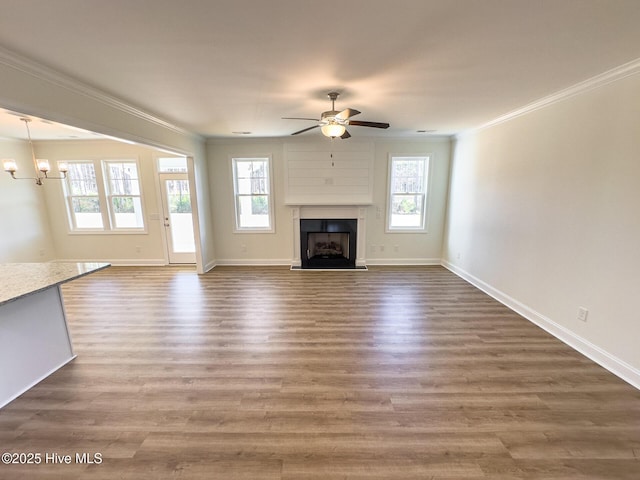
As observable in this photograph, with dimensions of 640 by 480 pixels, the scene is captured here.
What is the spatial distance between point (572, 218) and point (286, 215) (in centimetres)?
435

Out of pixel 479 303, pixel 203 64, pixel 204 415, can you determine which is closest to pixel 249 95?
pixel 203 64

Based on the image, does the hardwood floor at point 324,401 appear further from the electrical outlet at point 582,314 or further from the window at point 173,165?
the window at point 173,165

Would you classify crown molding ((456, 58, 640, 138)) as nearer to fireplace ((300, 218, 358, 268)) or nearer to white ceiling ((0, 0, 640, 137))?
white ceiling ((0, 0, 640, 137))

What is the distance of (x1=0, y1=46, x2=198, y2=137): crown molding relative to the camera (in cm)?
192

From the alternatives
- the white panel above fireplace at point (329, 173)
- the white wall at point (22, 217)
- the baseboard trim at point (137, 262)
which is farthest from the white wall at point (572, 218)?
the white wall at point (22, 217)

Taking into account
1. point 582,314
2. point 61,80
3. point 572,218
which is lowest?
point 582,314

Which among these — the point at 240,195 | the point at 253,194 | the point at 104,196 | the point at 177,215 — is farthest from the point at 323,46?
the point at 104,196

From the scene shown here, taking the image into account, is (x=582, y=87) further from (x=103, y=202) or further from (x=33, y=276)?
(x=103, y=202)

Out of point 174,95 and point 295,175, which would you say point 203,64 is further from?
point 295,175

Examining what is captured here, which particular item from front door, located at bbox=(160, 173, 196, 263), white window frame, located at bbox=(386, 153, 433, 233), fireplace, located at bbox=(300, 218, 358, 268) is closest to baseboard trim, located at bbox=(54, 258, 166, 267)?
front door, located at bbox=(160, 173, 196, 263)

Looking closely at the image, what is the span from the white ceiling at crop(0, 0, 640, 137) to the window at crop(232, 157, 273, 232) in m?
2.37

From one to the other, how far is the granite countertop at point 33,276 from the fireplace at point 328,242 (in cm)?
356

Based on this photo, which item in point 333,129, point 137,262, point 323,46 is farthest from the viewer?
point 137,262

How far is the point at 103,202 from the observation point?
5.43 m
